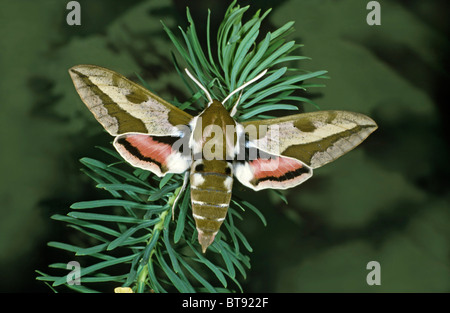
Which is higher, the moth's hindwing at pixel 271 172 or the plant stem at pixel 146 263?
the moth's hindwing at pixel 271 172

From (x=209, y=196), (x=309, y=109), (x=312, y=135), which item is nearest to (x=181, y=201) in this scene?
(x=209, y=196)

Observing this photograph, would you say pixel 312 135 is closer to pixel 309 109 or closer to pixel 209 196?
pixel 209 196

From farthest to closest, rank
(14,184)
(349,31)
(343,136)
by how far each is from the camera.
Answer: (349,31) < (14,184) < (343,136)

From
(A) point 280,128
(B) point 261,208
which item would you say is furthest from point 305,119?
(B) point 261,208

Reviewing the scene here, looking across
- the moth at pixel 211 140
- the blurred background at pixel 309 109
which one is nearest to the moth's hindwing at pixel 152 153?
the moth at pixel 211 140

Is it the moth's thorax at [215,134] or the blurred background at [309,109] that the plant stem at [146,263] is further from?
the blurred background at [309,109]

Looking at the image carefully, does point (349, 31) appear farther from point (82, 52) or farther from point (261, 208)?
point (82, 52)
